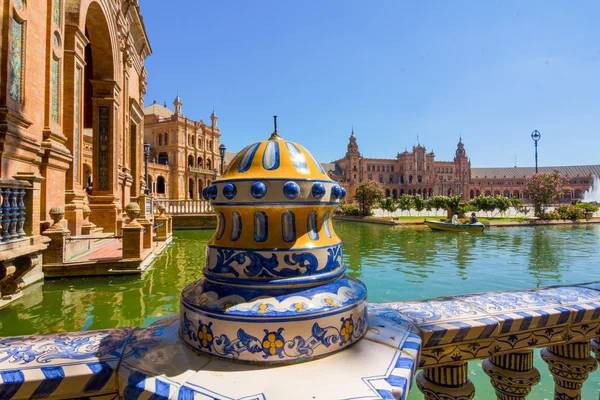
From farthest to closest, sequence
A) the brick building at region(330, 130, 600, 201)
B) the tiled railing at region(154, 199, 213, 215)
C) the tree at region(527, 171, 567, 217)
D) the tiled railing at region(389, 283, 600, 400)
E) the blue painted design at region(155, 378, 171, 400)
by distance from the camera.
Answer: the brick building at region(330, 130, 600, 201) < the tree at region(527, 171, 567, 217) < the tiled railing at region(154, 199, 213, 215) < the tiled railing at region(389, 283, 600, 400) < the blue painted design at region(155, 378, 171, 400)

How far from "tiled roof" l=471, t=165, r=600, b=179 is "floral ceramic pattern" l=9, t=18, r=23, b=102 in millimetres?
111807

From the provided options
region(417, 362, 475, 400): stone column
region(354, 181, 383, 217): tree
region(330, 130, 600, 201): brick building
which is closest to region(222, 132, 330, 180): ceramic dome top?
region(417, 362, 475, 400): stone column

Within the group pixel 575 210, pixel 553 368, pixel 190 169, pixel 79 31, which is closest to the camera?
pixel 553 368

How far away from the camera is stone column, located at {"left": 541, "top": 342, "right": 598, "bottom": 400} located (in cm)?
172

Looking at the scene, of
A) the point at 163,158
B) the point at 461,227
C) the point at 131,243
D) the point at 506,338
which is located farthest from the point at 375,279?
the point at 163,158

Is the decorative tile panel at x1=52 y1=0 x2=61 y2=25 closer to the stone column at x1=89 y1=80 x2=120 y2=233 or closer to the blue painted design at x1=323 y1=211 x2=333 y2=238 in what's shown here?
the stone column at x1=89 y1=80 x2=120 y2=233

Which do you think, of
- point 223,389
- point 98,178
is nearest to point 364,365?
point 223,389

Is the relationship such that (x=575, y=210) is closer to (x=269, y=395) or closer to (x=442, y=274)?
(x=442, y=274)

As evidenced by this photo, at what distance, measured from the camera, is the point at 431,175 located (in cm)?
9788

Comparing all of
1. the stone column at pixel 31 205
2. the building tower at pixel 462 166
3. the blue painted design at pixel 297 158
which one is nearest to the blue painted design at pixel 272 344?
the blue painted design at pixel 297 158

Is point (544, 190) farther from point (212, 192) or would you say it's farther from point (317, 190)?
point (212, 192)

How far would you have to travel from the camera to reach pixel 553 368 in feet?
5.91

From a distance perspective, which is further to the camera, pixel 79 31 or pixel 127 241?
pixel 79 31

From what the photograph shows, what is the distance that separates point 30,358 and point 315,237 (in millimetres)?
1070
